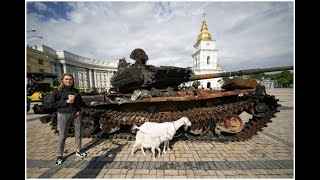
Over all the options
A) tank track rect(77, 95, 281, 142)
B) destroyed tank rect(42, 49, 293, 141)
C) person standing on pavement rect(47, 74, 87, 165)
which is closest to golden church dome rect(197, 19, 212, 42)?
destroyed tank rect(42, 49, 293, 141)

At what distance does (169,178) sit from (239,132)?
10.2 feet

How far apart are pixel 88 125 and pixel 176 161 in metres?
3.49

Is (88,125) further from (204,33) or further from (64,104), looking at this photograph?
(204,33)

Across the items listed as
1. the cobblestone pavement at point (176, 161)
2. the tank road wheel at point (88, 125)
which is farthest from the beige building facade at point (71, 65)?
the cobblestone pavement at point (176, 161)

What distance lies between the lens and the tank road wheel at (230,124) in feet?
17.8

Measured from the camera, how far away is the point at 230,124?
5.50 meters

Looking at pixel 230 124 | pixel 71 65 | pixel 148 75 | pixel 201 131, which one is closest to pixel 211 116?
pixel 201 131

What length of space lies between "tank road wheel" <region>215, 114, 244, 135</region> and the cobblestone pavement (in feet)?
1.38

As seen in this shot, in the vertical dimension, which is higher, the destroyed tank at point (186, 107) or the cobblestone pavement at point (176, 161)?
the destroyed tank at point (186, 107)

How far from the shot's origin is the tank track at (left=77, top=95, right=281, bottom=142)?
5.20m

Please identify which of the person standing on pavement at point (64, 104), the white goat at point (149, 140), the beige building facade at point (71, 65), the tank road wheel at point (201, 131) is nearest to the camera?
the person standing on pavement at point (64, 104)

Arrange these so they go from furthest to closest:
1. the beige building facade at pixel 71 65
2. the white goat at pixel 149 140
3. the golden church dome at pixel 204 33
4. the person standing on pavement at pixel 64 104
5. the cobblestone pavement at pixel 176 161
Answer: the golden church dome at pixel 204 33, the beige building facade at pixel 71 65, the white goat at pixel 149 140, the person standing on pavement at pixel 64 104, the cobblestone pavement at pixel 176 161

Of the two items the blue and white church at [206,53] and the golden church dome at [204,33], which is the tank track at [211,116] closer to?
the blue and white church at [206,53]

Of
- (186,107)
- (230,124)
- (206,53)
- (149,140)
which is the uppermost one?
(206,53)
